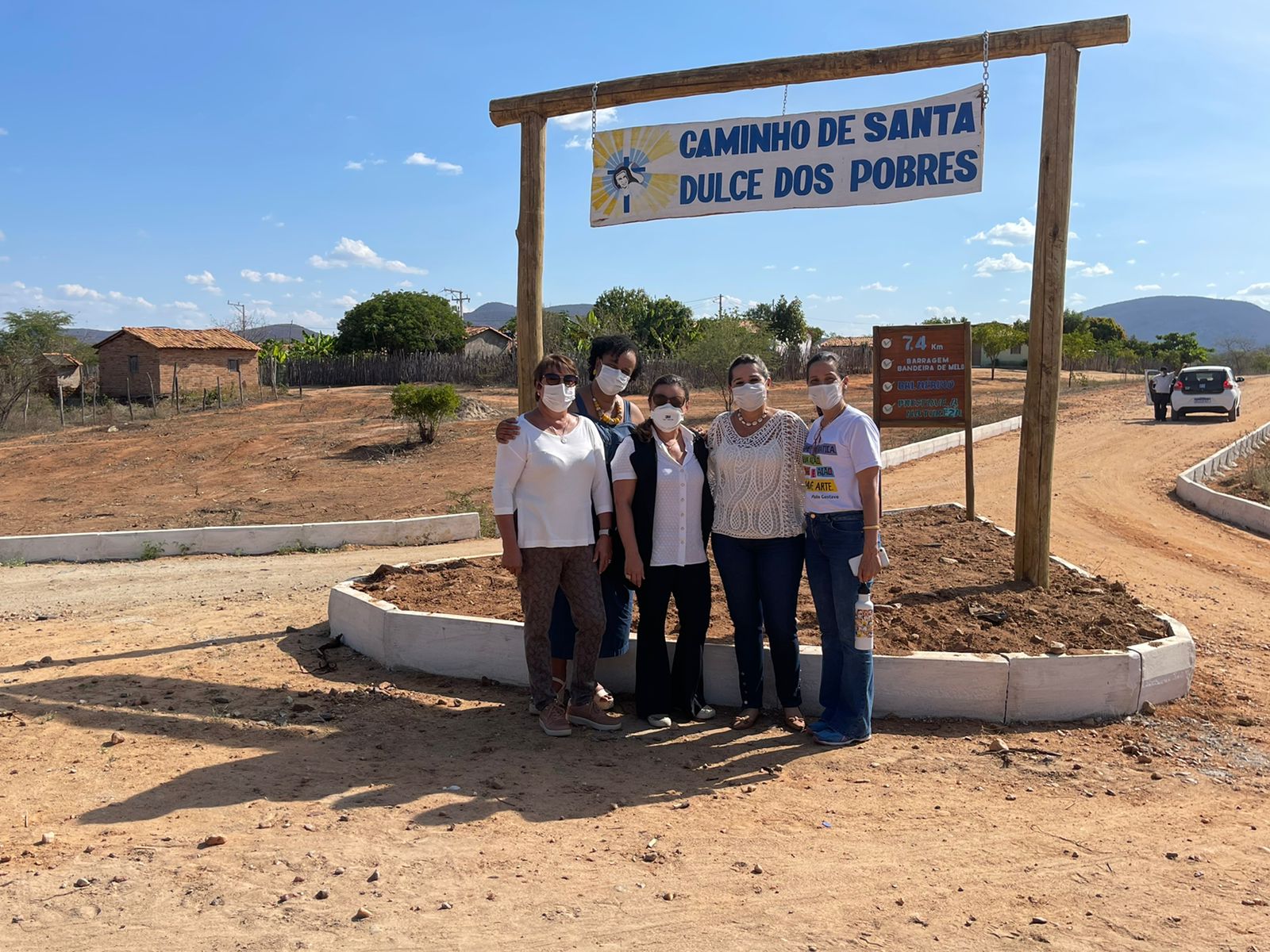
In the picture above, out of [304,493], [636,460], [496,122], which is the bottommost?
[304,493]

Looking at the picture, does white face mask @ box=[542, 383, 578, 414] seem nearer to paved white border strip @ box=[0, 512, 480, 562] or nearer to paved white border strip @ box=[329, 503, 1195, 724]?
paved white border strip @ box=[329, 503, 1195, 724]

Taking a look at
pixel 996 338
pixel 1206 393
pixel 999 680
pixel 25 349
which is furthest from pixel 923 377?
pixel 996 338

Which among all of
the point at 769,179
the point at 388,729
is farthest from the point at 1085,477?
the point at 388,729

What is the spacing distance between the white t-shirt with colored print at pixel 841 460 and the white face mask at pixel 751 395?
313mm

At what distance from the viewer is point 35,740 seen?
452 centimetres

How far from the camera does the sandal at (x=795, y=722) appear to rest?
15.2 feet

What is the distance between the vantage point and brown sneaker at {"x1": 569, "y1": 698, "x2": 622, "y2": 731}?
4.64 meters

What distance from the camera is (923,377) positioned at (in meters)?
9.48

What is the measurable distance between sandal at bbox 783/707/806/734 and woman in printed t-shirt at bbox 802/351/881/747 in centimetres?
10

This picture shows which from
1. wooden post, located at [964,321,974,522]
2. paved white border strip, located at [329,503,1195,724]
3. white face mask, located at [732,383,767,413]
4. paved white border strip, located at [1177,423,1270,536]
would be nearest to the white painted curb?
paved white border strip, located at [1177,423,1270,536]

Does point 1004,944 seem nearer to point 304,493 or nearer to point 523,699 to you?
point 523,699

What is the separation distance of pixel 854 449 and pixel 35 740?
13.4 feet

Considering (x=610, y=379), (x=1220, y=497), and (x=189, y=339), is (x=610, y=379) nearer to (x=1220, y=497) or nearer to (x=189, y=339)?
(x=1220, y=497)

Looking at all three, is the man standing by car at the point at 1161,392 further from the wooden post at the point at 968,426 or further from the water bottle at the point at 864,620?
the water bottle at the point at 864,620
